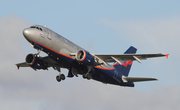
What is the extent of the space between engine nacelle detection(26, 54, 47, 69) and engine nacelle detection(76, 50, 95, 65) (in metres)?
6.91

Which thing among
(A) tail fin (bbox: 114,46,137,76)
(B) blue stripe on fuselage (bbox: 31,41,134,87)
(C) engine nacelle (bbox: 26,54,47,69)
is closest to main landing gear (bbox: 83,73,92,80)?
(B) blue stripe on fuselage (bbox: 31,41,134,87)

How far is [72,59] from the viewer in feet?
148

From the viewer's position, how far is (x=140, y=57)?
4462cm

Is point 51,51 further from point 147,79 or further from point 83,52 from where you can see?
point 147,79

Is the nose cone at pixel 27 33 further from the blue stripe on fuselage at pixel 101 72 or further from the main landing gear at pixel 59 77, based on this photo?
the main landing gear at pixel 59 77

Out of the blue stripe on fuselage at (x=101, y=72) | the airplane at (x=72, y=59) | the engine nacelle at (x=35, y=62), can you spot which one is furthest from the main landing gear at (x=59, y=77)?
the blue stripe on fuselage at (x=101, y=72)

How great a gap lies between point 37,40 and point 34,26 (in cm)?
223

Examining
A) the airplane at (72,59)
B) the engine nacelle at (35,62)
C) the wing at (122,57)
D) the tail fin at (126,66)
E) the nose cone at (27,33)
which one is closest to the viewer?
the nose cone at (27,33)

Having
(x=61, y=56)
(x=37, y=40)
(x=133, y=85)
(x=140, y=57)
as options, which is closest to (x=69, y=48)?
(x=61, y=56)

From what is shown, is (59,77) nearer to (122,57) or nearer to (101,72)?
(101,72)

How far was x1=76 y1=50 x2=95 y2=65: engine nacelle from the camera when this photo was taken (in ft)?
145

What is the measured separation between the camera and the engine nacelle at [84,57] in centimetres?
4431

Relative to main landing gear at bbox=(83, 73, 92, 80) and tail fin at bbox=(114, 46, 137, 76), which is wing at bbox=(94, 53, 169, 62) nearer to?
main landing gear at bbox=(83, 73, 92, 80)

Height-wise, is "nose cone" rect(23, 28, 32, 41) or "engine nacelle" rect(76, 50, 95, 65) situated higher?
"nose cone" rect(23, 28, 32, 41)
